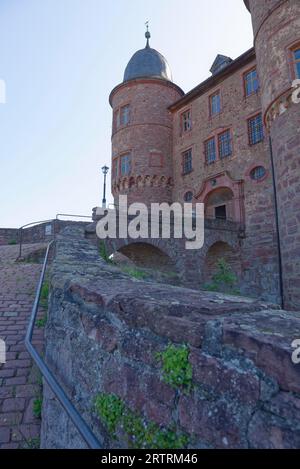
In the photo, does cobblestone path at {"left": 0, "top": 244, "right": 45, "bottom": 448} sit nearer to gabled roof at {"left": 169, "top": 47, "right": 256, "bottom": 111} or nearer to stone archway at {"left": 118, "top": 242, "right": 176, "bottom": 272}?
stone archway at {"left": 118, "top": 242, "right": 176, "bottom": 272}

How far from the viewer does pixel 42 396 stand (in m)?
3.25

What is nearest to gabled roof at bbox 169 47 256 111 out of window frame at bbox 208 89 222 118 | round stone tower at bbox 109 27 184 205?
window frame at bbox 208 89 222 118

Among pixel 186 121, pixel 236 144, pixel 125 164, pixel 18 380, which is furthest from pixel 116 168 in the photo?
pixel 18 380

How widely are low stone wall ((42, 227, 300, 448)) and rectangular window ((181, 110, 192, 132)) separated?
19754 millimetres

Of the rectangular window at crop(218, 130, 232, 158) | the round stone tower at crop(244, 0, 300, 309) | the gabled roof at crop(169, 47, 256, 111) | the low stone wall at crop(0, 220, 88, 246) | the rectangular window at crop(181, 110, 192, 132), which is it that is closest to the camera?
the round stone tower at crop(244, 0, 300, 309)

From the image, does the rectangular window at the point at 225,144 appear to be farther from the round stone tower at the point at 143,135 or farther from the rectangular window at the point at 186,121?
the round stone tower at the point at 143,135

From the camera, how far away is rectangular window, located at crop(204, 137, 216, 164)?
18.3 m

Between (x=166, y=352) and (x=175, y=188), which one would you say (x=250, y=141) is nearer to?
(x=175, y=188)

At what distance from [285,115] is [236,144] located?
745 centimetres

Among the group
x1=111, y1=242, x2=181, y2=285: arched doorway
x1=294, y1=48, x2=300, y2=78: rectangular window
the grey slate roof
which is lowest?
x1=111, y1=242, x2=181, y2=285: arched doorway

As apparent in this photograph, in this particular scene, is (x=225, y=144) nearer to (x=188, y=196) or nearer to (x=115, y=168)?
(x=188, y=196)

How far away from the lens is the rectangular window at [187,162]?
19.8m

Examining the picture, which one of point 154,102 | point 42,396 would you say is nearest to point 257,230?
point 154,102

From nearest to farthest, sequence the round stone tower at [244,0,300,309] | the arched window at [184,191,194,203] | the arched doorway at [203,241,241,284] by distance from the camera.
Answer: the round stone tower at [244,0,300,309]
the arched doorway at [203,241,241,284]
the arched window at [184,191,194,203]
